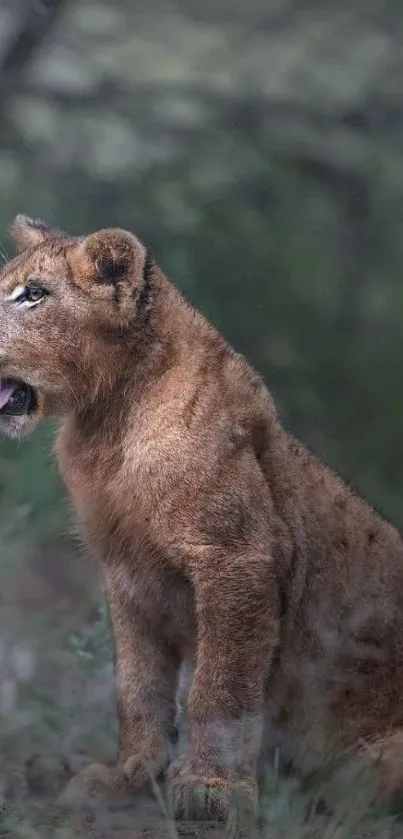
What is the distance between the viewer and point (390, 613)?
4012 mm

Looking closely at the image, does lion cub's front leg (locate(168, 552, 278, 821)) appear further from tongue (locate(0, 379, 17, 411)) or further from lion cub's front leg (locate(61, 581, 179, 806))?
tongue (locate(0, 379, 17, 411))

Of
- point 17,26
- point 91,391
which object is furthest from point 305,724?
point 17,26

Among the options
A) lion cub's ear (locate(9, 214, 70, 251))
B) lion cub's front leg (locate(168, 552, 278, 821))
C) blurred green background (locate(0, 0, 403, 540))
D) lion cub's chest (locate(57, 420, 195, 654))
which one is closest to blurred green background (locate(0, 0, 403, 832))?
blurred green background (locate(0, 0, 403, 540))

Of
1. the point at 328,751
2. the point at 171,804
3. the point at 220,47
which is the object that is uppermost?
the point at 220,47

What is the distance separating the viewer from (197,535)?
11.9 ft

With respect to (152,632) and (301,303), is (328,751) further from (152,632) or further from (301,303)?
(301,303)

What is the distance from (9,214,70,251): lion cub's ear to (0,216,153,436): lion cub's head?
213 millimetres

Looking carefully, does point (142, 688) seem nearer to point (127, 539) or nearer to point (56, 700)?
point (127, 539)

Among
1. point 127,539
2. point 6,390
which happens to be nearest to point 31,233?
point 6,390

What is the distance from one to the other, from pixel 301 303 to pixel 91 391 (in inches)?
64.3


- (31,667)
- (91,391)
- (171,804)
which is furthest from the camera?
(31,667)

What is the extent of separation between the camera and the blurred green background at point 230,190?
15.9 ft

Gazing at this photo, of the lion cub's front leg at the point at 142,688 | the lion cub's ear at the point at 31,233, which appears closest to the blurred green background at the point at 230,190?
the lion cub's ear at the point at 31,233

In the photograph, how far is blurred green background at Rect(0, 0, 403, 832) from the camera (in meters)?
4.84
